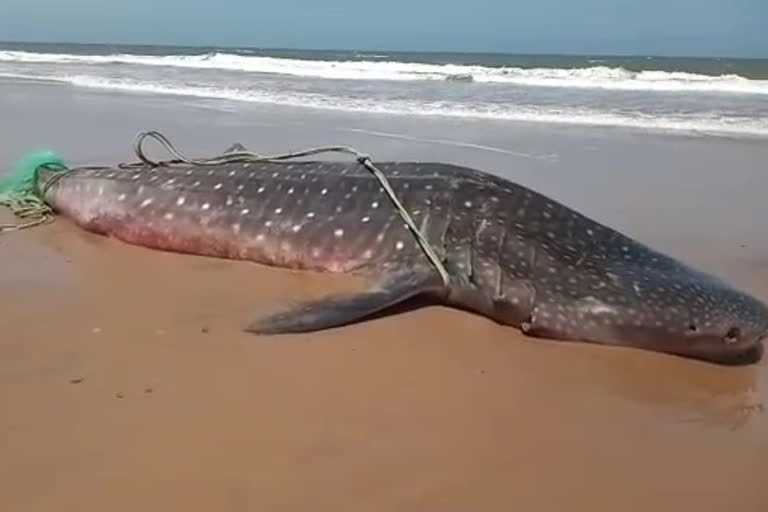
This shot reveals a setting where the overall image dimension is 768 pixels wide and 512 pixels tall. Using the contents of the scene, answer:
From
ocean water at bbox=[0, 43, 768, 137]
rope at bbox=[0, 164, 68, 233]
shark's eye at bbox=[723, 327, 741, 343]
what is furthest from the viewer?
ocean water at bbox=[0, 43, 768, 137]

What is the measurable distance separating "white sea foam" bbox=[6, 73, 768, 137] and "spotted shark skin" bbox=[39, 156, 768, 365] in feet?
23.6

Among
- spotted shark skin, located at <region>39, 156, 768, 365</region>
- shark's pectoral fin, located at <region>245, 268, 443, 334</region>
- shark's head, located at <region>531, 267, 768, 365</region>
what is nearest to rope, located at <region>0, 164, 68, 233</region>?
spotted shark skin, located at <region>39, 156, 768, 365</region>

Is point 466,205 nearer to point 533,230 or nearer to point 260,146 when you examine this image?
point 533,230

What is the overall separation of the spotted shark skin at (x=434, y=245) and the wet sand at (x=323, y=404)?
0.11m

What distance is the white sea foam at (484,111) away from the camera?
38.3ft

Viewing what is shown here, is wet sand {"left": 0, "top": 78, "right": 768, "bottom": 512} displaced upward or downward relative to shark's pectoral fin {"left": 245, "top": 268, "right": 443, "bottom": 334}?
downward

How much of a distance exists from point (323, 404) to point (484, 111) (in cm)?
1100

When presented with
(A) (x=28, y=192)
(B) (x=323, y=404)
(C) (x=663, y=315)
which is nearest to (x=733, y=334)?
(C) (x=663, y=315)

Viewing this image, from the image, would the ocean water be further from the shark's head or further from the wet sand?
the wet sand

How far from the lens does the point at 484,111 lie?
45.0ft

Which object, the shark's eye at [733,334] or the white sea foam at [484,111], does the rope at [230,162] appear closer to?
the shark's eye at [733,334]

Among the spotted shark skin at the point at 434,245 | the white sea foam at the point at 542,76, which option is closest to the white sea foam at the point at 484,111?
the white sea foam at the point at 542,76

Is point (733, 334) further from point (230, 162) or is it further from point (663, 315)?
point (230, 162)

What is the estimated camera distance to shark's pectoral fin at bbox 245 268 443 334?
390 centimetres
